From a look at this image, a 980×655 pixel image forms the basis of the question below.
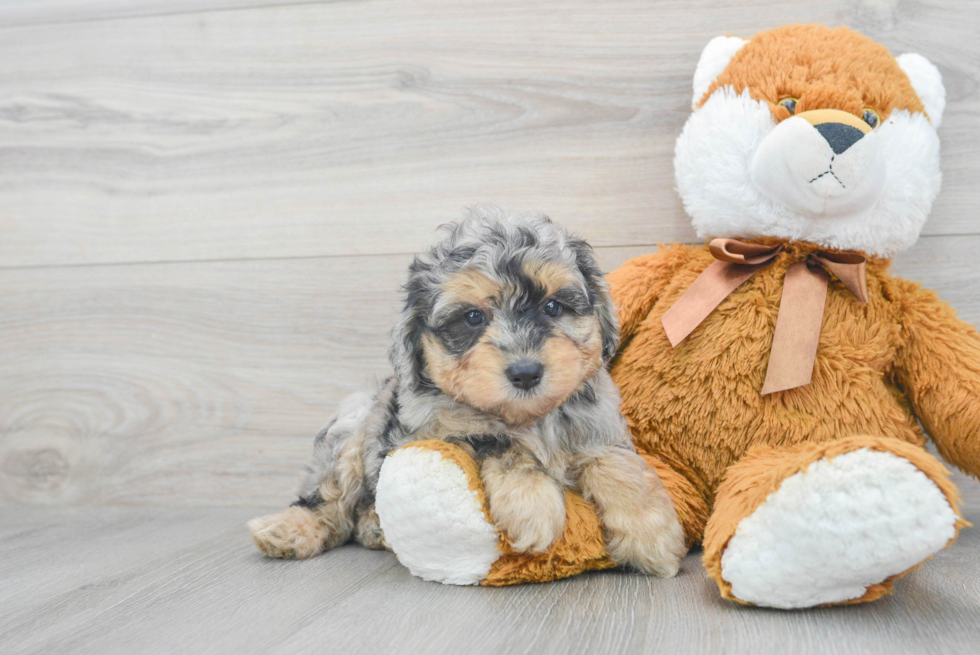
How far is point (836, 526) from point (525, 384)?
0.54 meters

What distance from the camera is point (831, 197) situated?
152cm

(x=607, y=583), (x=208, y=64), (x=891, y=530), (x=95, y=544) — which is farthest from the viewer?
(x=208, y=64)

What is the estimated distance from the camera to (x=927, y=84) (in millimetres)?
1707

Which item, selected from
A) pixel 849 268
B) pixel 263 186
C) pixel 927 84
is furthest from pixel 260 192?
pixel 927 84

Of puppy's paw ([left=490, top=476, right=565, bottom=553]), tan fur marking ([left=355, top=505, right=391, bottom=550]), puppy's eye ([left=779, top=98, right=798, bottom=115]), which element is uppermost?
puppy's eye ([left=779, top=98, right=798, bottom=115])

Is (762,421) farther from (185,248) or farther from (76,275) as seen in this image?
(76,275)

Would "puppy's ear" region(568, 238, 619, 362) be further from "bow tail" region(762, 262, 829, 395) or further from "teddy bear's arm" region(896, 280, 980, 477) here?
"teddy bear's arm" region(896, 280, 980, 477)

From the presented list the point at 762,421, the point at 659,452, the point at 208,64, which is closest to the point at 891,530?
the point at 762,421

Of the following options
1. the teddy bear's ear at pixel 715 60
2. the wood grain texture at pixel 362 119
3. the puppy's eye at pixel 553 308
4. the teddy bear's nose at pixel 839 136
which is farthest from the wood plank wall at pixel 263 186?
the puppy's eye at pixel 553 308

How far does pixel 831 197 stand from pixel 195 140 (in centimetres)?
178

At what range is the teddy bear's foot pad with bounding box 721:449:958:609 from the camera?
3.72ft

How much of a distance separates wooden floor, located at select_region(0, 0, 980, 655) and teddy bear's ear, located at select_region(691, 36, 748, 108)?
246 millimetres

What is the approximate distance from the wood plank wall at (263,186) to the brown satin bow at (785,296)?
0.41 m

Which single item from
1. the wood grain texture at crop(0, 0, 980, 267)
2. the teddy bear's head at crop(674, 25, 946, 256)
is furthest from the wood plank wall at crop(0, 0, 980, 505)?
the teddy bear's head at crop(674, 25, 946, 256)
